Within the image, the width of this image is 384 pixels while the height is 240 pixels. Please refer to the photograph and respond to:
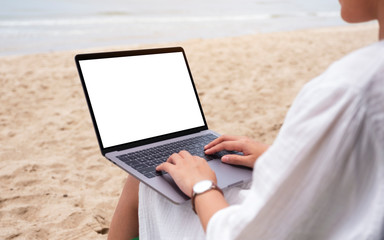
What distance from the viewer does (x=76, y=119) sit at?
4.05 meters

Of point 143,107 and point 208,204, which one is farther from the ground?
point 143,107

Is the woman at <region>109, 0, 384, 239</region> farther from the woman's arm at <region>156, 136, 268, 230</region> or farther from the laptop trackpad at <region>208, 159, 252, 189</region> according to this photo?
the laptop trackpad at <region>208, 159, 252, 189</region>

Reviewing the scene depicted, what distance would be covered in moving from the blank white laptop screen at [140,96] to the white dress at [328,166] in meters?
0.83

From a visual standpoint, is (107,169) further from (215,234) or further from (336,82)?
(336,82)

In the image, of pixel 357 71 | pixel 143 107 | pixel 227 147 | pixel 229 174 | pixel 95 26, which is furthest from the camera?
pixel 95 26

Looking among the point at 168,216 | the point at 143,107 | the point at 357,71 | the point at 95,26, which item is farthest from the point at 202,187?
the point at 95,26

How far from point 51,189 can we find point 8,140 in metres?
1.16

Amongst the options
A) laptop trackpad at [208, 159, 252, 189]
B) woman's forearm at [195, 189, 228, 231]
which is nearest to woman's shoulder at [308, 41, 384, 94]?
woman's forearm at [195, 189, 228, 231]

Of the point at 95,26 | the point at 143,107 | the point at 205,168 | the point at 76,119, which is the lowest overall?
the point at 205,168

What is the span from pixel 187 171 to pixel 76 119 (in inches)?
129

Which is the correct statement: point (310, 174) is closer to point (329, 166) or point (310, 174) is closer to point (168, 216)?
point (329, 166)

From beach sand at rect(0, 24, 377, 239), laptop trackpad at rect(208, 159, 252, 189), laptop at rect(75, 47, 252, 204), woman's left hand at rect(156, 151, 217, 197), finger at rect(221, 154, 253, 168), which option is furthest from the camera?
beach sand at rect(0, 24, 377, 239)

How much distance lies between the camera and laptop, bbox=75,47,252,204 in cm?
143

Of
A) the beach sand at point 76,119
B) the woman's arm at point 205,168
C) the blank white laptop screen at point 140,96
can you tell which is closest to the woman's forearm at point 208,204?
the woman's arm at point 205,168
